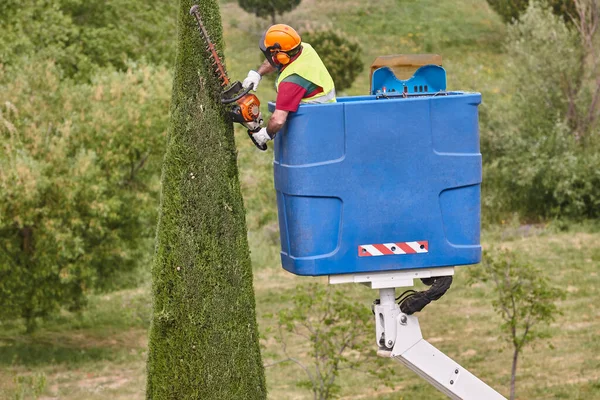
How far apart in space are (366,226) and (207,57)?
1.38m

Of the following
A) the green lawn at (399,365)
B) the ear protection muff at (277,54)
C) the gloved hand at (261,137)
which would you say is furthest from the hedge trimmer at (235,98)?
the green lawn at (399,365)

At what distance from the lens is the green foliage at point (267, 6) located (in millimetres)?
34562

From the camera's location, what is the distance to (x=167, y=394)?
6.19 metres

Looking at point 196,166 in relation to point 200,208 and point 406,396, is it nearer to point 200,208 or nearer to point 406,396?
point 200,208

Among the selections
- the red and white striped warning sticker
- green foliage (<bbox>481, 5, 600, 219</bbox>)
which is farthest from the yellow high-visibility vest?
green foliage (<bbox>481, 5, 600, 219</bbox>)

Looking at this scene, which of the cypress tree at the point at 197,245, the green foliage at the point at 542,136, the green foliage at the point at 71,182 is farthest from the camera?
the green foliage at the point at 542,136

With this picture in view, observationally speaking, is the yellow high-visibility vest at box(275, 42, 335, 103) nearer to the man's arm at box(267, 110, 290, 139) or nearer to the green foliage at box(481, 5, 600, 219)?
the man's arm at box(267, 110, 290, 139)

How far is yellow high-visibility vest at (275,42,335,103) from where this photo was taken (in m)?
5.73

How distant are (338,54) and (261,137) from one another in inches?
924

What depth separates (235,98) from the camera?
5.81m

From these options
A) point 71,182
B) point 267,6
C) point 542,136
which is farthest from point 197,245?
point 267,6

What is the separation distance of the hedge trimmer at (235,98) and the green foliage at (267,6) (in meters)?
28.9

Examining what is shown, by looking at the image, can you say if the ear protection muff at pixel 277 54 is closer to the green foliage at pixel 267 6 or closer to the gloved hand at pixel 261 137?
the gloved hand at pixel 261 137

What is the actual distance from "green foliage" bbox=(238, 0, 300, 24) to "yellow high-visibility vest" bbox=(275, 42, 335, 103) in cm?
2918
